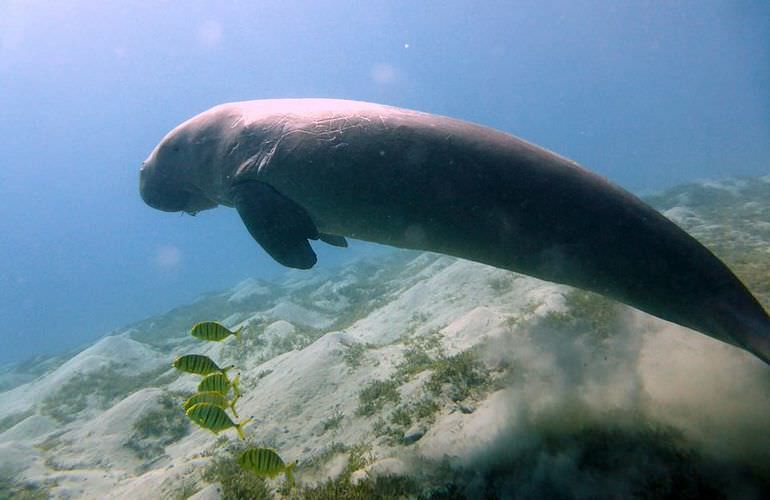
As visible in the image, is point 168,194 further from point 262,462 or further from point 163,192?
point 262,462

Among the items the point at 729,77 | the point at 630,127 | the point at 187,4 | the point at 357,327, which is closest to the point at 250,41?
the point at 187,4

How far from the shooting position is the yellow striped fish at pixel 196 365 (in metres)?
3.85

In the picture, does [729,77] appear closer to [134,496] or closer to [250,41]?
[250,41]

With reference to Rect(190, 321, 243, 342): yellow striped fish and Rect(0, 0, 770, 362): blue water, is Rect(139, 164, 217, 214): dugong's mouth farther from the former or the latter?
Rect(0, 0, 770, 362): blue water

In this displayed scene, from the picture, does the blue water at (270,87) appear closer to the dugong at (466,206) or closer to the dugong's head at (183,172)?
the dugong's head at (183,172)

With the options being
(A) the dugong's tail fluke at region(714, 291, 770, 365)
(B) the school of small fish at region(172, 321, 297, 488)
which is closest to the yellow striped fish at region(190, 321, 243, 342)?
(B) the school of small fish at region(172, 321, 297, 488)

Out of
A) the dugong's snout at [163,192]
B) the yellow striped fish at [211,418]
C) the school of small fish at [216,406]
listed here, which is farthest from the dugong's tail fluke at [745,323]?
the dugong's snout at [163,192]

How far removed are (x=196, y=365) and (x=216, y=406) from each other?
76cm

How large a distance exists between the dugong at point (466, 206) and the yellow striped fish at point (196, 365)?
5.41 ft

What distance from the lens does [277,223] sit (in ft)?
10.2

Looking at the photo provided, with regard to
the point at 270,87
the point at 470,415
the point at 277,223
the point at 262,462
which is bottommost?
the point at 262,462

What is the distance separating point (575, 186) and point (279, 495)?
3335 millimetres

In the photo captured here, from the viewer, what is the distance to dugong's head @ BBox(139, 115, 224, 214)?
3.86 meters

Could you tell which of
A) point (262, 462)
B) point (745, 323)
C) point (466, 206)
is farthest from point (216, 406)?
point (745, 323)
